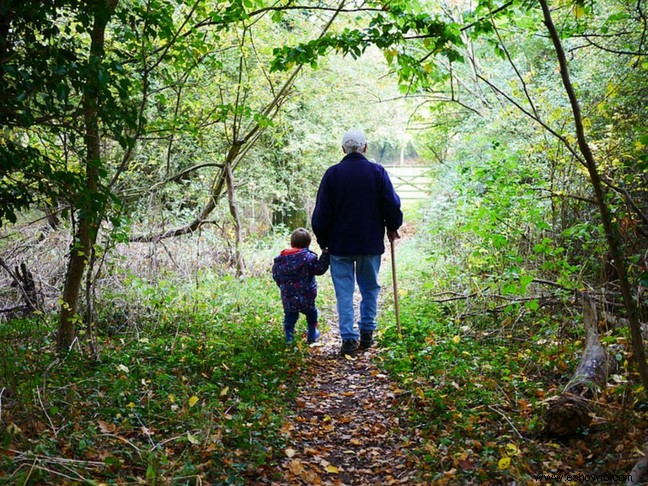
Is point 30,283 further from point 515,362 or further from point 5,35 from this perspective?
point 515,362

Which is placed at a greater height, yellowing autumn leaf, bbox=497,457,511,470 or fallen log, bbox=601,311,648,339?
fallen log, bbox=601,311,648,339

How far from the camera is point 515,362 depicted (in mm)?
5008

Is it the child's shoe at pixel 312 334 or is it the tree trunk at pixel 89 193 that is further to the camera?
the child's shoe at pixel 312 334

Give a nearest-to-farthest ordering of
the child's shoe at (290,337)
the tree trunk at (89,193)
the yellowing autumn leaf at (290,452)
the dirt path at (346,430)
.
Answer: the tree trunk at (89,193) → the dirt path at (346,430) → the yellowing autumn leaf at (290,452) → the child's shoe at (290,337)

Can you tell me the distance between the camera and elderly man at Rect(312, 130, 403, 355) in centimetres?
618

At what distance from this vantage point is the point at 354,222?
616cm

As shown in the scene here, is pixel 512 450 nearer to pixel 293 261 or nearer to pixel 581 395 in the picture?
pixel 581 395

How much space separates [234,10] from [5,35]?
7.87 ft

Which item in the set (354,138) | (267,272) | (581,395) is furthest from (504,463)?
(267,272)

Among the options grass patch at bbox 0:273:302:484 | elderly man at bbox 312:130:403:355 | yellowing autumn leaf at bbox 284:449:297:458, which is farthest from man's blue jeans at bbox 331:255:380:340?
yellowing autumn leaf at bbox 284:449:297:458

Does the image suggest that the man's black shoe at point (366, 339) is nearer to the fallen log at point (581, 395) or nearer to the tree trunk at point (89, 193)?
the fallen log at point (581, 395)

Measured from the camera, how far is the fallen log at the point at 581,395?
11.6 feet

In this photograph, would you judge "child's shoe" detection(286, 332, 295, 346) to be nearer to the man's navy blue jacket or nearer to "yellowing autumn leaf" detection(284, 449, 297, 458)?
the man's navy blue jacket

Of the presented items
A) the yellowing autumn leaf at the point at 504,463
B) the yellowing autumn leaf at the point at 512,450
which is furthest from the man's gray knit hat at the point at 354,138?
the yellowing autumn leaf at the point at 504,463
